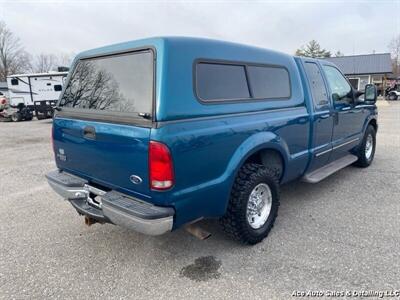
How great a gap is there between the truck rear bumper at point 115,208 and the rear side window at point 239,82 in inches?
41.1

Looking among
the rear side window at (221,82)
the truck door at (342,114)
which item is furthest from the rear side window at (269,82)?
the truck door at (342,114)

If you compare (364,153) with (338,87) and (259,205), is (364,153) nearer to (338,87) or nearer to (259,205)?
(338,87)

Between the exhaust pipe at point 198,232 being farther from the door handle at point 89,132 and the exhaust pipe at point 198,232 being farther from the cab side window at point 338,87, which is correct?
the cab side window at point 338,87

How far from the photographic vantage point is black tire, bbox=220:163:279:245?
9.87 ft

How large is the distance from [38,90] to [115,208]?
18.5m

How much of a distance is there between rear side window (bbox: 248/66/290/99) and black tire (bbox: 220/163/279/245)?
2.65 ft

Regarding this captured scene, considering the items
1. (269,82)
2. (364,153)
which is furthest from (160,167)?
(364,153)

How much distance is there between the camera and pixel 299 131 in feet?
12.4

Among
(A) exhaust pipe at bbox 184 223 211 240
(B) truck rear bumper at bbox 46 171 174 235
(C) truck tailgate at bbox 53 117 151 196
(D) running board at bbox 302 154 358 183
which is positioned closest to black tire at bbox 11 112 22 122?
(C) truck tailgate at bbox 53 117 151 196

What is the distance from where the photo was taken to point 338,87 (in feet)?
15.7

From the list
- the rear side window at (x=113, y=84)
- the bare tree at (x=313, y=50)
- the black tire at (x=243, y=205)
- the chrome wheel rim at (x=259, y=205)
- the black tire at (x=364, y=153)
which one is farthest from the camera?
the bare tree at (x=313, y=50)

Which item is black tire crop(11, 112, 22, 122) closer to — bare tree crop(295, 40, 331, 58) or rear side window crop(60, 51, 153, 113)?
rear side window crop(60, 51, 153, 113)

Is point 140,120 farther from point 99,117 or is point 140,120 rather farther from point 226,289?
point 226,289

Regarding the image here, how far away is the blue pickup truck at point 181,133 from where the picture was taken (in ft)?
8.00
